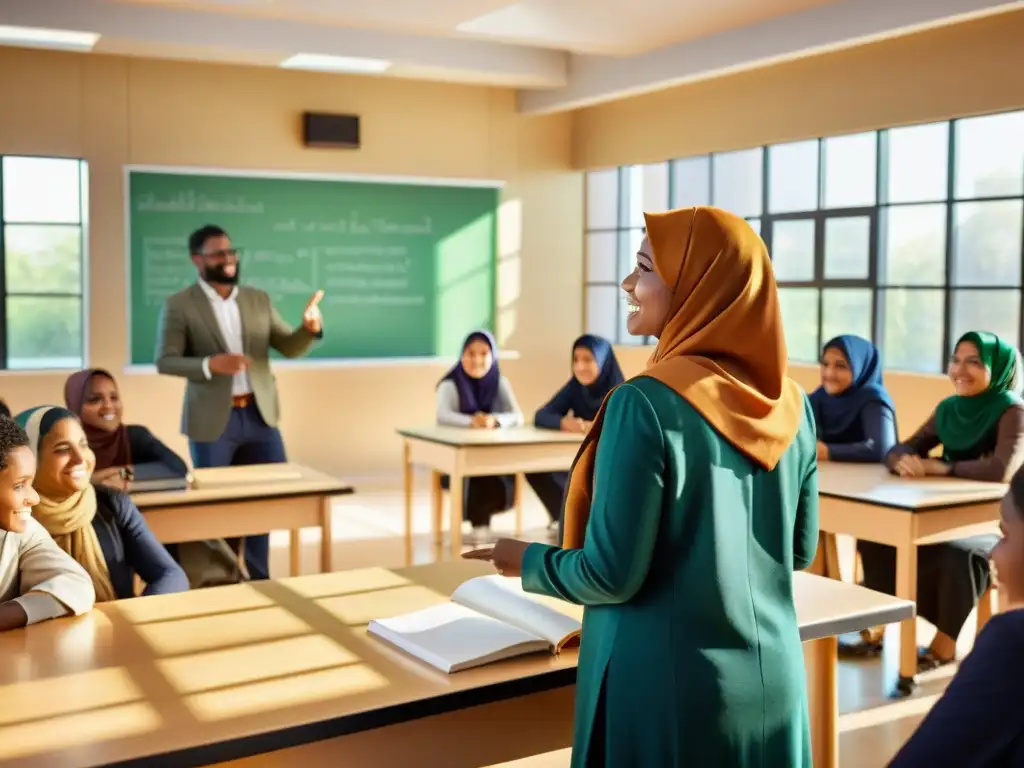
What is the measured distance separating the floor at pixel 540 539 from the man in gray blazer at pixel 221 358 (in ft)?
2.71

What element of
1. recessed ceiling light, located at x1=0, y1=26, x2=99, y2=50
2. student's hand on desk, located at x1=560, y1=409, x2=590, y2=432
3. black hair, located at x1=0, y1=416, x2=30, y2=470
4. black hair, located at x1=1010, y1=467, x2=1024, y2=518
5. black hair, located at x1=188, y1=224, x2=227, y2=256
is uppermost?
recessed ceiling light, located at x1=0, y1=26, x2=99, y2=50

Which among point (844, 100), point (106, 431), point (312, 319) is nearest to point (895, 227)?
point (844, 100)

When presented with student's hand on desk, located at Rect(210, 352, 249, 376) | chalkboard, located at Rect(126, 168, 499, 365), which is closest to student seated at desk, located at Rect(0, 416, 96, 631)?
student's hand on desk, located at Rect(210, 352, 249, 376)

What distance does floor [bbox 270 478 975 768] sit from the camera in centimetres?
333

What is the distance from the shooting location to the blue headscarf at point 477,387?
587 cm

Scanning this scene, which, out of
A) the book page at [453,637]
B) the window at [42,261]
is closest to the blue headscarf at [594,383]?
the window at [42,261]

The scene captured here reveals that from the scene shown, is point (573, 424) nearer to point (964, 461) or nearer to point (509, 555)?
point (964, 461)

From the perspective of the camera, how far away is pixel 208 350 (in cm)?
468

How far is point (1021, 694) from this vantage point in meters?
1.02

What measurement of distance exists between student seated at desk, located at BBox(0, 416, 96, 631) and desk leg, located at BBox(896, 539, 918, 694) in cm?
258

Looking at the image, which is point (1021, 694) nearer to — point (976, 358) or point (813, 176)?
point (976, 358)

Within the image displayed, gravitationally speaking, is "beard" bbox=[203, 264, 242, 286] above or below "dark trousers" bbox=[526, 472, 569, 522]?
above

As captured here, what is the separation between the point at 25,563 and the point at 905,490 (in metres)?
2.84

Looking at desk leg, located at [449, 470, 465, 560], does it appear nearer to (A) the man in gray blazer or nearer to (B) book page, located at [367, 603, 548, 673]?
(A) the man in gray blazer
